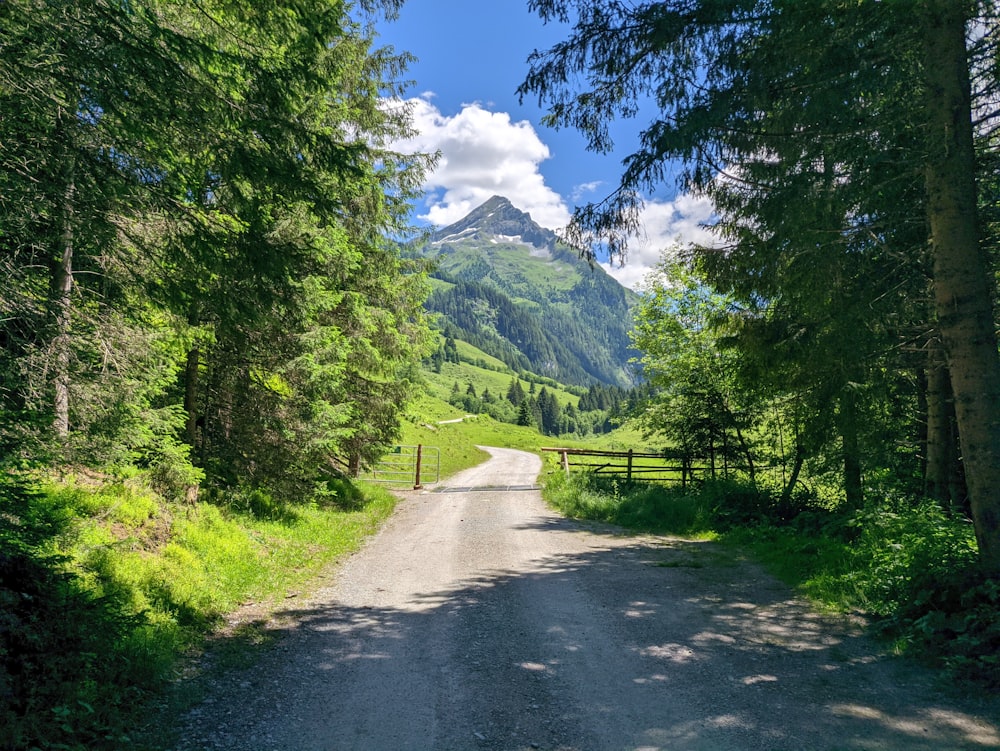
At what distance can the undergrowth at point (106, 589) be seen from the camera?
374cm

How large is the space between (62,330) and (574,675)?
20.2ft

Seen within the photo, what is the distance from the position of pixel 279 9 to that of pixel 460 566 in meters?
8.07

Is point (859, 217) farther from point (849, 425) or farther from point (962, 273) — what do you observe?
point (849, 425)

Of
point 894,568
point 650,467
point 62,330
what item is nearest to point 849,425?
point 894,568

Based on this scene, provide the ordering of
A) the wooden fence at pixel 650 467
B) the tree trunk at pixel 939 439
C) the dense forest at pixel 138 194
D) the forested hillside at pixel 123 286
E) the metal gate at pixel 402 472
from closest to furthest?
1. the forested hillside at pixel 123 286
2. the dense forest at pixel 138 194
3. the tree trunk at pixel 939 439
4. the wooden fence at pixel 650 467
5. the metal gate at pixel 402 472

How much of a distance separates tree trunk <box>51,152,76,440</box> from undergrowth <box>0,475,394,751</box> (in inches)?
29.3

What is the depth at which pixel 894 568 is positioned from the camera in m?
6.27

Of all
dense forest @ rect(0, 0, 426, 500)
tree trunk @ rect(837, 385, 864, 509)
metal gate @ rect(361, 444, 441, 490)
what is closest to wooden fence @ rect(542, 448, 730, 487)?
metal gate @ rect(361, 444, 441, 490)

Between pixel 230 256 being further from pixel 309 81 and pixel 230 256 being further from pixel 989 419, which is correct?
pixel 989 419

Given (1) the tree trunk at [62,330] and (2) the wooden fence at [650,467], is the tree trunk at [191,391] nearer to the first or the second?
(1) the tree trunk at [62,330]

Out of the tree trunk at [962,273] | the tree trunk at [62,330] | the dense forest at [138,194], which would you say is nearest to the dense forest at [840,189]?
the tree trunk at [962,273]

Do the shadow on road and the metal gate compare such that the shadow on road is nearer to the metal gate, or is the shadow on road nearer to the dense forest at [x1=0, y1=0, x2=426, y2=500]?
the dense forest at [x1=0, y1=0, x2=426, y2=500]

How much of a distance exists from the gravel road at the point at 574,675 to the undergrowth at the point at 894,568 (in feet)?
1.20

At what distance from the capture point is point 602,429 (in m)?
167
